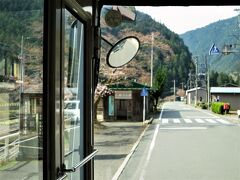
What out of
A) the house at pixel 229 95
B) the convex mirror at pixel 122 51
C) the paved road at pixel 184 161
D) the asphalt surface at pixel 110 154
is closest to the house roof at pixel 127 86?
the asphalt surface at pixel 110 154

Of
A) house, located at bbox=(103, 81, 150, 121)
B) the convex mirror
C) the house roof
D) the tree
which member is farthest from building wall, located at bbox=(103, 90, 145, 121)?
the convex mirror

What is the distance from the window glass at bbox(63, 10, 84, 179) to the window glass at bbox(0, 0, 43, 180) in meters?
0.46

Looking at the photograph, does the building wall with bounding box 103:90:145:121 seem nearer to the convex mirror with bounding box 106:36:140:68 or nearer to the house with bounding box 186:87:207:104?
the convex mirror with bounding box 106:36:140:68

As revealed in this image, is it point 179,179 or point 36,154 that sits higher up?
point 36,154

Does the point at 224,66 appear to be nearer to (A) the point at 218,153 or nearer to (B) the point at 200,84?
(B) the point at 200,84

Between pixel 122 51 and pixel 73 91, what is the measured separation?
97 centimetres

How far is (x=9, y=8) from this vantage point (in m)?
1.80

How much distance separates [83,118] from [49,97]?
1.15m

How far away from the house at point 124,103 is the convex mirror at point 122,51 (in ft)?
79.2

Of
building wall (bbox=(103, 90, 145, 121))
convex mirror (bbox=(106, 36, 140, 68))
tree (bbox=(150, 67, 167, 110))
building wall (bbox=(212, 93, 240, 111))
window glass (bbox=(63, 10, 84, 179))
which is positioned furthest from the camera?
building wall (bbox=(212, 93, 240, 111))

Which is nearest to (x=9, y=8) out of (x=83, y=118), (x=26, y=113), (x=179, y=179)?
(x=26, y=113)

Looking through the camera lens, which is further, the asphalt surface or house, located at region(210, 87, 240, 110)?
house, located at region(210, 87, 240, 110)

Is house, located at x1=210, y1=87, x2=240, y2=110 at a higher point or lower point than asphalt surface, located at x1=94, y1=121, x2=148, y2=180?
higher

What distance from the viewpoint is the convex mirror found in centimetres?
368
